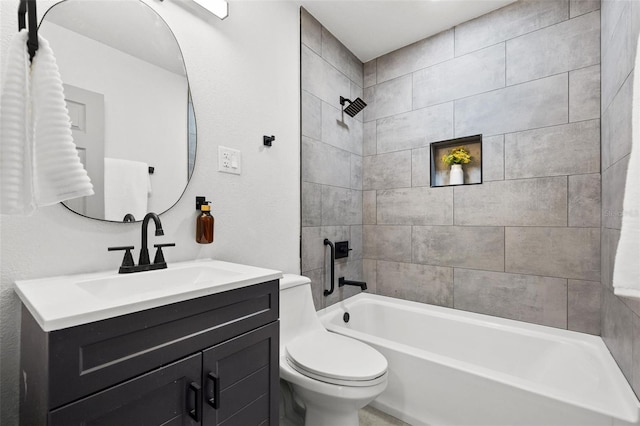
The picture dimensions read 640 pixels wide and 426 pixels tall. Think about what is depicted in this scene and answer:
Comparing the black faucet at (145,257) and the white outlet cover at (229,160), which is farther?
the white outlet cover at (229,160)

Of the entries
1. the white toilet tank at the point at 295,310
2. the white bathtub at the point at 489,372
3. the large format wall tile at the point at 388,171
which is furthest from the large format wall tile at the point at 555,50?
the white toilet tank at the point at 295,310

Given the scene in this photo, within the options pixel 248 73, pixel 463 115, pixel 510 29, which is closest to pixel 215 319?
pixel 248 73

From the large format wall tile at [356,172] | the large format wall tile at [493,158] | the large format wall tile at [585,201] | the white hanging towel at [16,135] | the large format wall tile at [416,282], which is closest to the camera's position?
the white hanging towel at [16,135]

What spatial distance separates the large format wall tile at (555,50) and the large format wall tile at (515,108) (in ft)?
0.24

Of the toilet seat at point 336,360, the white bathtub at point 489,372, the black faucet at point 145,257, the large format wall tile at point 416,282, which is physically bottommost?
the white bathtub at point 489,372

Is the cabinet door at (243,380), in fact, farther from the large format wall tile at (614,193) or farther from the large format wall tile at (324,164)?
the large format wall tile at (614,193)

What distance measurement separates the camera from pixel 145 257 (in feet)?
3.84

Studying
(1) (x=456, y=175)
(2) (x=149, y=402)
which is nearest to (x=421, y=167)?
(1) (x=456, y=175)

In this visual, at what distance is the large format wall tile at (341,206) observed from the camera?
2.29 m

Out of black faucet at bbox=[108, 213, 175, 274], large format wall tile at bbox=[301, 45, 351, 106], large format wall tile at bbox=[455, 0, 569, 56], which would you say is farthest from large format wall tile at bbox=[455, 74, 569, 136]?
black faucet at bbox=[108, 213, 175, 274]

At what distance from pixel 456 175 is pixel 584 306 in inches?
44.2

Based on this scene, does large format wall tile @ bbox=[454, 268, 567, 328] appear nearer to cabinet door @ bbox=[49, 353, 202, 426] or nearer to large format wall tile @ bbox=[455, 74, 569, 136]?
large format wall tile @ bbox=[455, 74, 569, 136]

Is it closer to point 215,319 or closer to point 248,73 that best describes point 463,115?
point 248,73

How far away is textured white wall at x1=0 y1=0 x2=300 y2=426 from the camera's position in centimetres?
95
